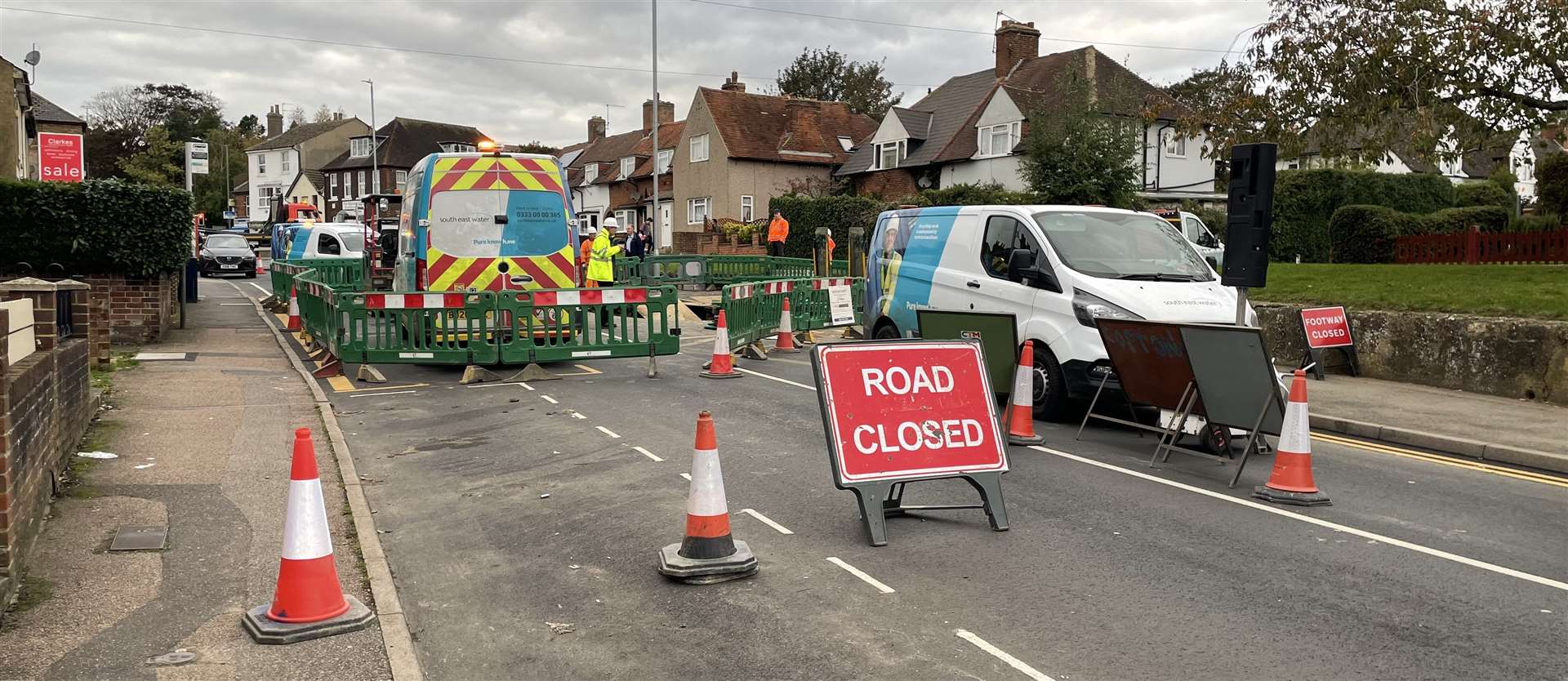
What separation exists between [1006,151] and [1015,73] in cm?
526

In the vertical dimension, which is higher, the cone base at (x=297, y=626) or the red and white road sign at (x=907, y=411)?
the red and white road sign at (x=907, y=411)

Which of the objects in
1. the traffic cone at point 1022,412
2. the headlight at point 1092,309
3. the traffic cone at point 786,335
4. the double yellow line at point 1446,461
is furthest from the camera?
the traffic cone at point 786,335

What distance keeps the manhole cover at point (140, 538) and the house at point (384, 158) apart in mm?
73057

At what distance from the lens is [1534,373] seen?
496 inches

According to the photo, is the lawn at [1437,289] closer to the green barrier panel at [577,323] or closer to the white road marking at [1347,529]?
the white road marking at [1347,529]

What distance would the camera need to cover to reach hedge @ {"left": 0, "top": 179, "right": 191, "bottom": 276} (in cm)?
1495

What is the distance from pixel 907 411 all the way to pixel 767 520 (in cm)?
108

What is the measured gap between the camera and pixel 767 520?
6.95 metres

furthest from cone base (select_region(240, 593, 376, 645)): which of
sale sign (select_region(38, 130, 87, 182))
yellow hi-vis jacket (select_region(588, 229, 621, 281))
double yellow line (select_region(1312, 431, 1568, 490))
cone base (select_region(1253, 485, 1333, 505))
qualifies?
sale sign (select_region(38, 130, 87, 182))

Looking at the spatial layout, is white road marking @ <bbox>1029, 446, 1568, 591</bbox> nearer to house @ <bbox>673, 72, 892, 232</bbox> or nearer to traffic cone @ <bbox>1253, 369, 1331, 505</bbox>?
traffic cone @ <bbox>1253, 369, 1331, 505</bbox>

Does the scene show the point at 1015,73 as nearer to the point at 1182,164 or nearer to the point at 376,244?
the point at 1182,164

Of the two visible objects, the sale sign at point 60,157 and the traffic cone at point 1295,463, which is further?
the sale sign at point 60,157

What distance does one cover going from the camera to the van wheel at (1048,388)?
10.5m

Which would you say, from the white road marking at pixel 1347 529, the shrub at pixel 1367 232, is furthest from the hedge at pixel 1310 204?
the white road marking at pixel 1347 529
